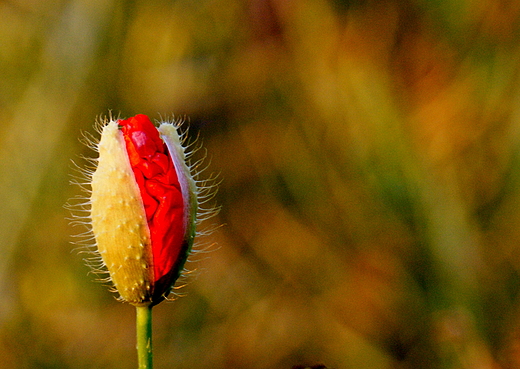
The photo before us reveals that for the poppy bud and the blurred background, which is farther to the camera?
the blurred background

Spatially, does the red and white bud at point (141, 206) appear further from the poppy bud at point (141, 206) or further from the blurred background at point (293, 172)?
the blurred background at point (293, 172)

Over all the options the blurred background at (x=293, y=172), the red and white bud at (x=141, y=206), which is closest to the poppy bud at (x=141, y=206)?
the red and white bud at (x=141, y=206)

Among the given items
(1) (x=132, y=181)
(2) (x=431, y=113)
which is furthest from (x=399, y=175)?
(1) (x=132, y=181)

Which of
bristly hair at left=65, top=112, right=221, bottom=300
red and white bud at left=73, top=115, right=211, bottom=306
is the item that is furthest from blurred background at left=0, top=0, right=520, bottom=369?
red and white bud at left=73, top=115, right=211, bottom=306

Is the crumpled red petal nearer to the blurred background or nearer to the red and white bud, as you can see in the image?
the red and white bud

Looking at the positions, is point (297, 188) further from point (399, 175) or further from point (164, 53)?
point (164, 53)
